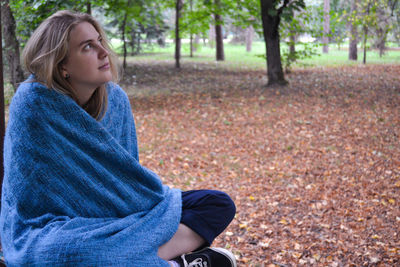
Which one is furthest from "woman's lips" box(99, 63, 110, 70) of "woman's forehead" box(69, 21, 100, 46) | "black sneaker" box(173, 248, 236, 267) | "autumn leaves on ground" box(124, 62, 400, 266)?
"autumn leaves on ground" box(124, 62, 400, 266)

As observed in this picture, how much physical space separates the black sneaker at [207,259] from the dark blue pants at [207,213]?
64mm

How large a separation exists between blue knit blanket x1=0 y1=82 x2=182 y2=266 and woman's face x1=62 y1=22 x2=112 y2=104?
131mm

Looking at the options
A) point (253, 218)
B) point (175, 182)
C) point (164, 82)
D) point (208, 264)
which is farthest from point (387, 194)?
point (164, 82)

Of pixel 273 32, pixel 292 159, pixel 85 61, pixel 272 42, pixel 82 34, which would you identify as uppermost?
pixel 273 32

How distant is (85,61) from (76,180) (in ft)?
1.90

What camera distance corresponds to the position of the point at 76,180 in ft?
6.25

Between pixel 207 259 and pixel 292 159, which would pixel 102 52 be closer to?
pixel 207 259

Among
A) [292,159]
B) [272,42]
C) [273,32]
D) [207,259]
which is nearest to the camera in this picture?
[207,259]

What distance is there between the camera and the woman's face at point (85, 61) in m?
1.93

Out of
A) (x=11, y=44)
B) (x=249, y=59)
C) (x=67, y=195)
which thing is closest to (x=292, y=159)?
(x=67, y=195)

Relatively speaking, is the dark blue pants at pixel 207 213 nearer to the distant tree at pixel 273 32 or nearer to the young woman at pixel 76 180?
the young woman at pixel 76 180

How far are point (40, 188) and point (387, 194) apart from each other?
369 cm

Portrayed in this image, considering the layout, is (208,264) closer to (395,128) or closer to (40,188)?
(40,188)

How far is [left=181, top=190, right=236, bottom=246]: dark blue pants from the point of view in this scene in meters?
2.14
